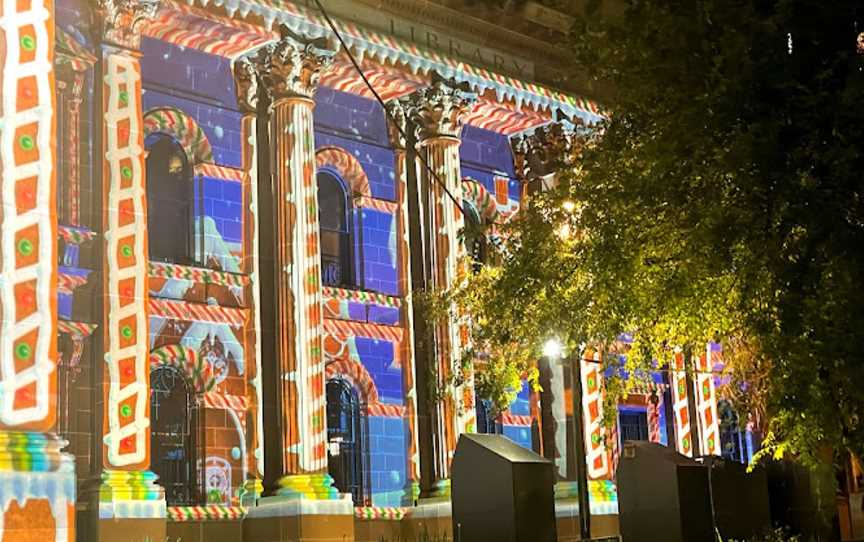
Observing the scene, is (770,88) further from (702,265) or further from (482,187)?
(482,187)

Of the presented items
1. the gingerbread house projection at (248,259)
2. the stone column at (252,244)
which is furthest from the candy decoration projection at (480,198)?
the stone column at (252,244)

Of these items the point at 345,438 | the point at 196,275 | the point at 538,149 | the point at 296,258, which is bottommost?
the point at 345,438

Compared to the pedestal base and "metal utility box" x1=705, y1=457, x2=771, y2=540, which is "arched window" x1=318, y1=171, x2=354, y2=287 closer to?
the pedestal base

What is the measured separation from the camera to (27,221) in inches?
798

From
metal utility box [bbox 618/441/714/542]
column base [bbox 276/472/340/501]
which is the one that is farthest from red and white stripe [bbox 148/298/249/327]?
metal utility box [bbox 618/441/714/542]

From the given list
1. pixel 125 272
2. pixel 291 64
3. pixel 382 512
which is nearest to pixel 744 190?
pixel 125 272

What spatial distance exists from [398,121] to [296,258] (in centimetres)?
555

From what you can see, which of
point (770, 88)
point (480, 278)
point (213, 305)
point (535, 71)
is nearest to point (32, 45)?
point (213, 305)

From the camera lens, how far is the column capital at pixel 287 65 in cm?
2628

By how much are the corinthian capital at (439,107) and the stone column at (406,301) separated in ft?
1.37

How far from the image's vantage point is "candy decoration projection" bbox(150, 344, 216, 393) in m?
24.9

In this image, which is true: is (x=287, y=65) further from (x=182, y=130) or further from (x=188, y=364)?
(x=188, y=364)

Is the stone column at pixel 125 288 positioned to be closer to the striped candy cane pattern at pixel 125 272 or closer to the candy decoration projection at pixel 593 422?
the striped candy cane pattern at pixel 125 272

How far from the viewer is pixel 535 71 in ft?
106
